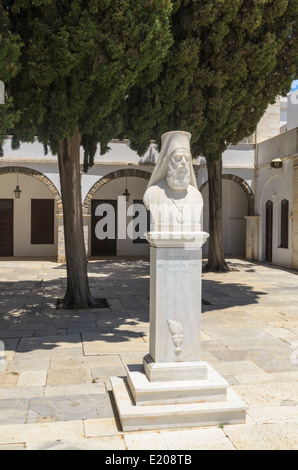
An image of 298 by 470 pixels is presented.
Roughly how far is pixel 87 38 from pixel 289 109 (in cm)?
1355

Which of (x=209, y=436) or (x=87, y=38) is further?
(x=87, y=38)

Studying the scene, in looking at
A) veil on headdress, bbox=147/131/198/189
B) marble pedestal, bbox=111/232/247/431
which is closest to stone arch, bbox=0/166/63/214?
veil on headdress, bbox=147/131/198/189

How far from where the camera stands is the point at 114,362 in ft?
18.4

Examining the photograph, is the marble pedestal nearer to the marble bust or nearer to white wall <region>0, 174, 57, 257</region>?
the marble bust

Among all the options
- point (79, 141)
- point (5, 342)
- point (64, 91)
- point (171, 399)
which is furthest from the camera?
point (79, 141)

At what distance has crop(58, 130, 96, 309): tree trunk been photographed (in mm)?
8626

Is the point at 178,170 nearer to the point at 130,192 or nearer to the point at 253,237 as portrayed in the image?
the point at 253,237

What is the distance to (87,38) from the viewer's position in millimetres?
6414

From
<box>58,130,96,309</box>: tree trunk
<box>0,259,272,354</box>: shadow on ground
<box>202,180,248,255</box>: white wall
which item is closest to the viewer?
<box>0,259,272,354</box>: shadow on ground

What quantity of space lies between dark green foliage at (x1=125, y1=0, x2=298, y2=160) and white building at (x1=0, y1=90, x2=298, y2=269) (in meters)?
6.41

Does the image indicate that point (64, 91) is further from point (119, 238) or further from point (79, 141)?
point (119, 238)

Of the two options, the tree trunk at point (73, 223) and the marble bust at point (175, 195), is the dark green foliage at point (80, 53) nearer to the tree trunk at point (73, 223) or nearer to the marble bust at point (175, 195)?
the tree trunk at point (73, 223)
